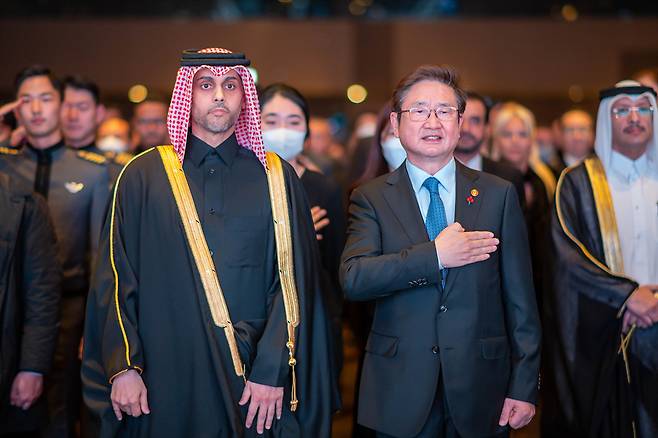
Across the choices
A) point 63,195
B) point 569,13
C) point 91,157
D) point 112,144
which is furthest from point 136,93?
point 63,195

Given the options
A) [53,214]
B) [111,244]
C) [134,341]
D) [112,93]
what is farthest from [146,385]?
[112,93]

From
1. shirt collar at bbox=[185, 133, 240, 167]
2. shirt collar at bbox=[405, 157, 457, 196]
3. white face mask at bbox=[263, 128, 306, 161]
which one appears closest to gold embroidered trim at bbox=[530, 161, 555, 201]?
white face mask at bbox=[263, 128, 306, 161]

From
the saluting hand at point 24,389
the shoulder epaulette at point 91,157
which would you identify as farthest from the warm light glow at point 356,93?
the saluting hand at point 24,389

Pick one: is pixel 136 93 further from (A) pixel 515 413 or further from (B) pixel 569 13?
(A) pixel 515 413

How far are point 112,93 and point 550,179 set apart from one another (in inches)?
319

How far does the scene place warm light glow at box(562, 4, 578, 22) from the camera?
42.6 feet

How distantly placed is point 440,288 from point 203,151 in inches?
37.7

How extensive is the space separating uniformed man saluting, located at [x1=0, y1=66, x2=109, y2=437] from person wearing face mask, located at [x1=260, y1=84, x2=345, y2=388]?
101 centimetres

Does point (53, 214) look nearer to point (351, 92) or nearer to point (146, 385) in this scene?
point (146, 385)

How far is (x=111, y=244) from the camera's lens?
3049 mm

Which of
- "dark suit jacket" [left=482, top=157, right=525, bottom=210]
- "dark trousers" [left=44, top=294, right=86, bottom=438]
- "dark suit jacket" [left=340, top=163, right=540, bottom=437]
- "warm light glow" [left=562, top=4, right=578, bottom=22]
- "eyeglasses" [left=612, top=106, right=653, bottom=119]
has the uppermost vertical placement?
"warm light glow" [left=562, top=4, right=578, bottom=22]

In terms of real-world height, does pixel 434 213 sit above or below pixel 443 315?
above

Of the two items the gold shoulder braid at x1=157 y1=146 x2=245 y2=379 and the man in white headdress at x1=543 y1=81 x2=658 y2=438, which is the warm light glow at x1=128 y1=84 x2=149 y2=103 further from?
the gold shoulder braid at x1=157 y1=146 x2=245 y2=379

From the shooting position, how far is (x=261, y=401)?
300 cm
